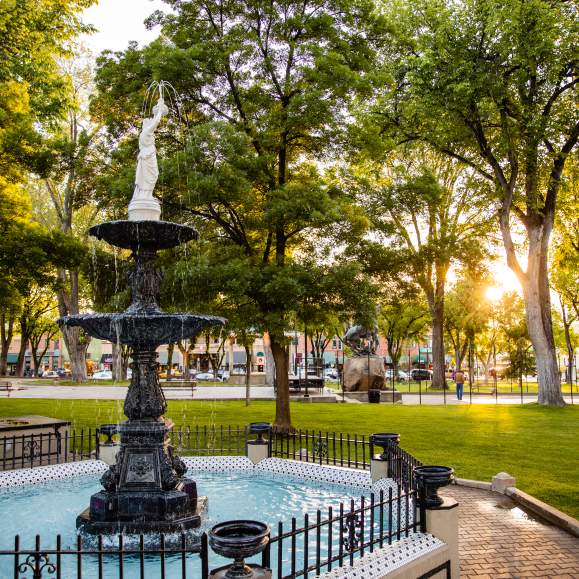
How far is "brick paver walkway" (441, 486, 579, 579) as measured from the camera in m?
7.13

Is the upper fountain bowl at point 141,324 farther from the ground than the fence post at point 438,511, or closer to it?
farther from the ground

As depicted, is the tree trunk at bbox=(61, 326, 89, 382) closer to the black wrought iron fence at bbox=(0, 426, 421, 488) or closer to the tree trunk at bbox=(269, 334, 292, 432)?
the black wrought iron fence at bbox=(0, 426, 421, 488)

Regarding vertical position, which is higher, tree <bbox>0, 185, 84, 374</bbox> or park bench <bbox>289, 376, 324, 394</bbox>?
tree <bbox>0, 185, 84, 374</bbox>

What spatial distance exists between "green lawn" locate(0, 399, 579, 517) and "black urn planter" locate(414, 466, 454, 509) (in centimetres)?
434

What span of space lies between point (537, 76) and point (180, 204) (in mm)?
17635

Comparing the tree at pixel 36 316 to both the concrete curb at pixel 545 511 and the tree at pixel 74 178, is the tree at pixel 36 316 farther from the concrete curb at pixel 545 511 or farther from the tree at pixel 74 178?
the concrete curb at pixel 545 511

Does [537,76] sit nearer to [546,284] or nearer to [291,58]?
[546,284]

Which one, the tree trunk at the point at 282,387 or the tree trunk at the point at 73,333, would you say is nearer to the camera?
the tree trunk at the point at 282,387

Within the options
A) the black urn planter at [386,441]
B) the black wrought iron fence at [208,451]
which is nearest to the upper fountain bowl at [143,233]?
the black wrought iron fence at [208,451]

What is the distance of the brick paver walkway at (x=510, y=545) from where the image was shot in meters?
7.13

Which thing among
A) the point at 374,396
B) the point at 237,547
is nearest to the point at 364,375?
the point at 374,396

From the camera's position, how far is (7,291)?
18188mm

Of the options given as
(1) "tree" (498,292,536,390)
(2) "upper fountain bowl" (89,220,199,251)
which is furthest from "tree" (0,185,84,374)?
(1) "tree" (498,292,536,390)

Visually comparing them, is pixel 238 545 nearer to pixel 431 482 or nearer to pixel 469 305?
pixel 431 482
